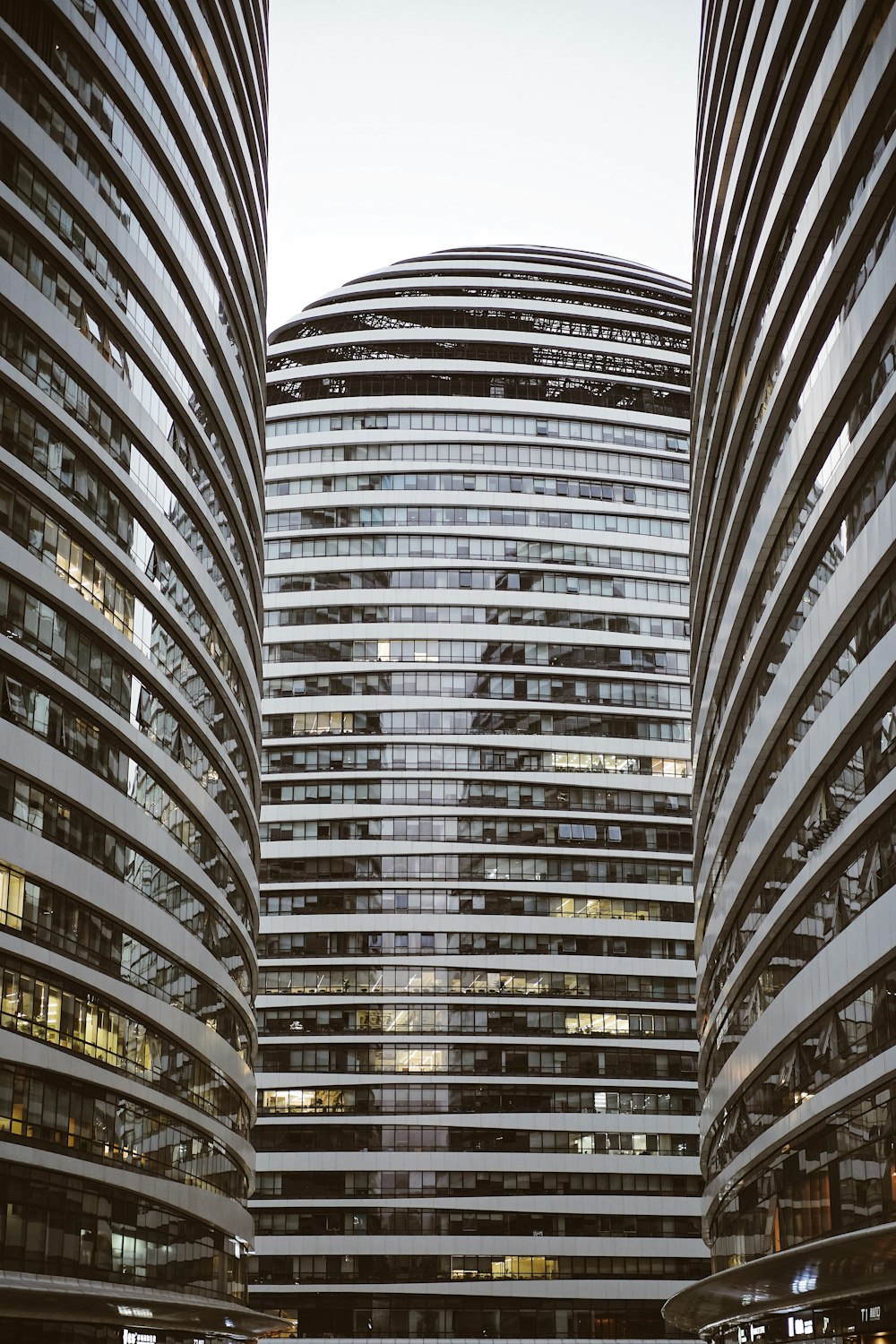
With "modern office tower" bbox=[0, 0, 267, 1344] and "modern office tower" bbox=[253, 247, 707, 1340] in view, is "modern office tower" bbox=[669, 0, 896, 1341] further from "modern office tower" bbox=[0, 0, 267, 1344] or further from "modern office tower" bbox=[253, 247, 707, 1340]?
"modern office tower" bbox=[253, 247, 707, 1340]

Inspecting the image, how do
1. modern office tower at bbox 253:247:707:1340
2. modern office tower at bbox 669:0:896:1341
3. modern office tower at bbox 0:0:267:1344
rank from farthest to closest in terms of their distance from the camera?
modern office tower at bbox 253:247:707:1340
modern office tower at bbox 0:0:267:1344
modern office tower at bbox 669:0:896:1341

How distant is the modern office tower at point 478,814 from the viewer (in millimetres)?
93812

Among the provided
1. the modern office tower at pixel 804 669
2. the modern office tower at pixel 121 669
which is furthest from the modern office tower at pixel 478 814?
the modern office tower at pixel 804 669

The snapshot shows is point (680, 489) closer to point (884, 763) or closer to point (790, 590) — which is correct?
point (790, 590)

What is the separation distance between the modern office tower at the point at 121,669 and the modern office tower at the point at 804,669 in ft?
54.6

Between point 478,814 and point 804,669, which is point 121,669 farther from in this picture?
point 478,814

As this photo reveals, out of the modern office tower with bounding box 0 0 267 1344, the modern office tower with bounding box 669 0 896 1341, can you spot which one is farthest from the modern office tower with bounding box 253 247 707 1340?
the modern office tower with bounding box 669 0 896 1341

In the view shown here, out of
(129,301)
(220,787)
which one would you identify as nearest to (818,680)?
(129,301)

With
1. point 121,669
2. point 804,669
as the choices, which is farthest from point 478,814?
point 804,669

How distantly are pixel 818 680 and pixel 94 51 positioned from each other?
85.1 ft

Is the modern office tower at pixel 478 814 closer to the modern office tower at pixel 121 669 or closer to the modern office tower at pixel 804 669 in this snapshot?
the modern office tower at pixel 121 669

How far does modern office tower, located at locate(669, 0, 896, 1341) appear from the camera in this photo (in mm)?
30375

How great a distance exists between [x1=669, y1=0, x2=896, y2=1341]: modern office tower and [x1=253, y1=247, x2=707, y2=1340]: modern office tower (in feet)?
133

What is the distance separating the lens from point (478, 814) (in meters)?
102
